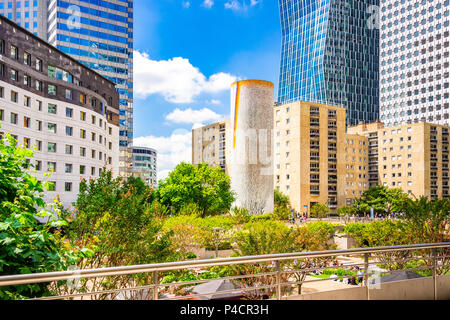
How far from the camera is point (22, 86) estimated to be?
153 ft

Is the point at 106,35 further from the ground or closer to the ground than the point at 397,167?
further from the ground

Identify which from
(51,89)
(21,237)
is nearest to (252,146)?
(51,89)

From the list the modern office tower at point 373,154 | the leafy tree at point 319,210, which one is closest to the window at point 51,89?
the leafy tree at point 319,210

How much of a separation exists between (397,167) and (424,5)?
62.3 m

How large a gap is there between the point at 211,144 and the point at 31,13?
60.4m

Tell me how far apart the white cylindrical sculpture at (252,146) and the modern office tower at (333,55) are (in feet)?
258

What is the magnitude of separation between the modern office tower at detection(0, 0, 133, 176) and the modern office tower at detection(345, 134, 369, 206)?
55.6 m

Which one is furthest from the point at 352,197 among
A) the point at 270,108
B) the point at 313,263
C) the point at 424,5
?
the point at 313,263

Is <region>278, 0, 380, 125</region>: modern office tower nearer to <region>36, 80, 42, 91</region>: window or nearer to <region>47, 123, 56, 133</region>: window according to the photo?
<region>47, 123, 56, 133</region>: window

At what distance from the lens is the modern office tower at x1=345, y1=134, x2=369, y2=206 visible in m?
103

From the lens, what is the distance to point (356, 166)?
106m

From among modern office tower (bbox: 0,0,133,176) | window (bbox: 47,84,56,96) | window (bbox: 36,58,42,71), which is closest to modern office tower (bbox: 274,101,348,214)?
modern office tower (bbox: 0,0,133,176)

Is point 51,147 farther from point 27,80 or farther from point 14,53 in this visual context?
point 14,53

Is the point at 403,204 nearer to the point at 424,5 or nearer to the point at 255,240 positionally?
the point at 255,240
